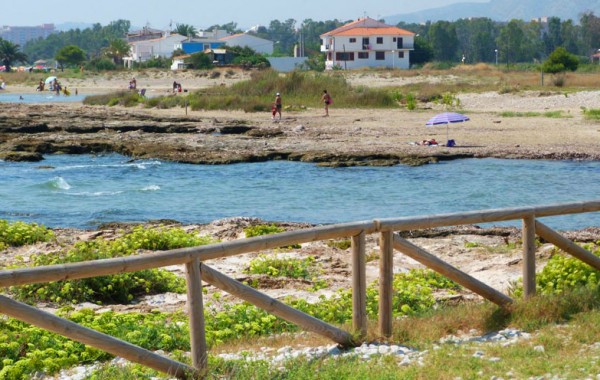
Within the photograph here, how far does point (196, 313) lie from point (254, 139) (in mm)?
29003

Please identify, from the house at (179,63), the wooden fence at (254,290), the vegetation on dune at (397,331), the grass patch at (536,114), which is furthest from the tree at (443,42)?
the wooden fence at (254,290)

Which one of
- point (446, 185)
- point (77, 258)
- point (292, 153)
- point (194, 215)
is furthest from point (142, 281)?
point (292, 153)

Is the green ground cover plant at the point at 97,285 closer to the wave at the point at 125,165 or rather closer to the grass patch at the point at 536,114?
the wave at the point at 125,165

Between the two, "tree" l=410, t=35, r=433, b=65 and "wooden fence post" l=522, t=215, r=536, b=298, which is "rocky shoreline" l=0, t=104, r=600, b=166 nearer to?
"wooden fence post" l=522, t=215, r=536, b=298

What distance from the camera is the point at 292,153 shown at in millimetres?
31781

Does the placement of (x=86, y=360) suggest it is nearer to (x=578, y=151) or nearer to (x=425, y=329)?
(x=425, y=329)

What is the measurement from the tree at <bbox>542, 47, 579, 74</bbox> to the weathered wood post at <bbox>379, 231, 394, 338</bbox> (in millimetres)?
61045

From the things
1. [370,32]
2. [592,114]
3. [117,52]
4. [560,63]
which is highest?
[370,32]

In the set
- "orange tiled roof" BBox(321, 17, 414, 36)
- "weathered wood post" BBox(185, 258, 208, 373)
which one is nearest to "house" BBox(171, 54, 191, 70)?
"orange tiled roof" BBox(321, 17, 414, 36)

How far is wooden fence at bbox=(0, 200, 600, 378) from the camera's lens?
6.24 metres

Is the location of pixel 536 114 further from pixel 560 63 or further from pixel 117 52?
pixel 117 52

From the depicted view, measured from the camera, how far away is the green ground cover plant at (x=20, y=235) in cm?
1555

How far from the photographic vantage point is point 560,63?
67.6 meters

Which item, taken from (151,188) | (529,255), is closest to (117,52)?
(151,188)
